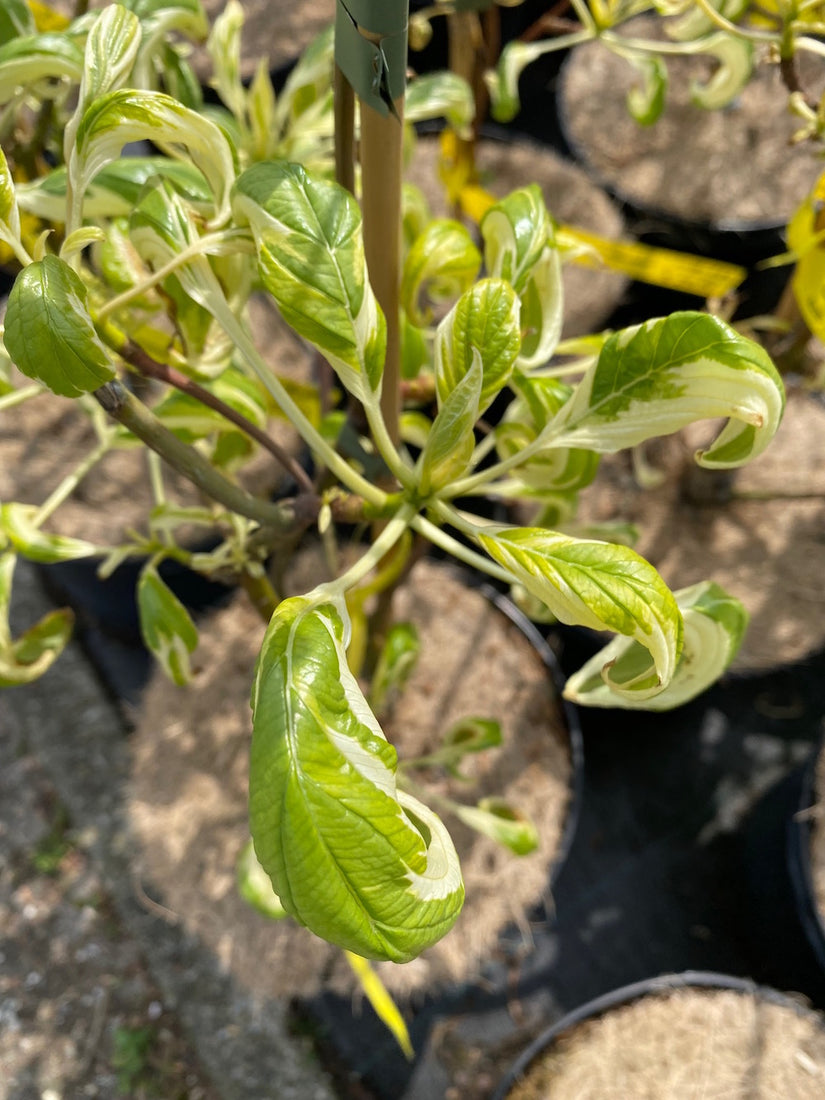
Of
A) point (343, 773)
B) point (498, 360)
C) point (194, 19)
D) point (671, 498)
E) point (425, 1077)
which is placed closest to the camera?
point (343, 773)

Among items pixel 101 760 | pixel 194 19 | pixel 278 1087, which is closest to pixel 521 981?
pixel 278 1087

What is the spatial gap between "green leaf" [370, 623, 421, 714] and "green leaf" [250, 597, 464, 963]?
449mm

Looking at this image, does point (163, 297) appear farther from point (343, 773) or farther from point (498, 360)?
point (343, 773)

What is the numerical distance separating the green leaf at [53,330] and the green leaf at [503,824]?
564 mm

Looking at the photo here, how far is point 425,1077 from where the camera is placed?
40.6 inches

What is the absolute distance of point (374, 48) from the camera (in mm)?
356

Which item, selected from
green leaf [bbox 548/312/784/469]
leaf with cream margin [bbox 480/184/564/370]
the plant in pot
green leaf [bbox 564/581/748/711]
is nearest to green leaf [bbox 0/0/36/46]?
the plant in pot

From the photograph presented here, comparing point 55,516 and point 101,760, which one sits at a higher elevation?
point 55,516

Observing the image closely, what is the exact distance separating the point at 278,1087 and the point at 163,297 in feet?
3.24

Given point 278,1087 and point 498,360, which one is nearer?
point 498,360

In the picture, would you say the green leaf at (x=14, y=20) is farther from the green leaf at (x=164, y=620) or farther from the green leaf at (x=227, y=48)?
the green leaf at (x=164, y=620)

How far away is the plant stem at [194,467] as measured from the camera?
0.38 metres

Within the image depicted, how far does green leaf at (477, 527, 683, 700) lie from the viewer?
0.36 metres

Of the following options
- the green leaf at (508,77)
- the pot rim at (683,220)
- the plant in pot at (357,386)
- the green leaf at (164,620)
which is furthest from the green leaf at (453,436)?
the pot rim at (683,220)
